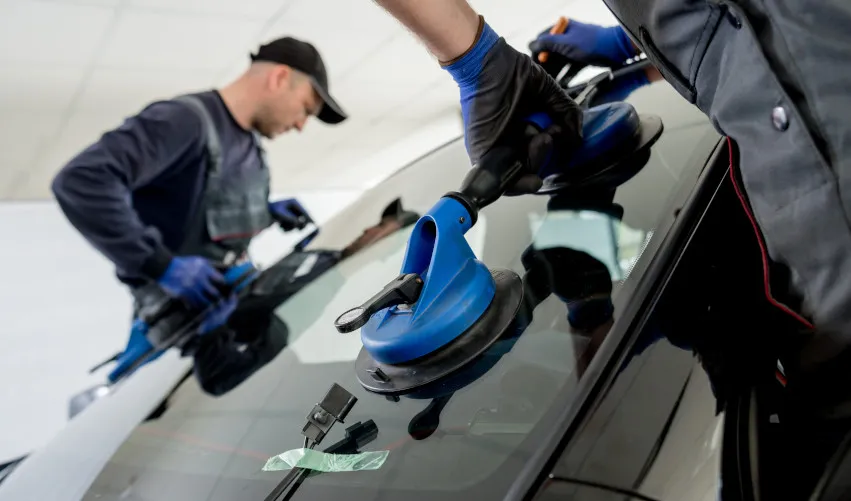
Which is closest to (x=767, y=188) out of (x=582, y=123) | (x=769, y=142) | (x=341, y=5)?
(x=769, y=142)

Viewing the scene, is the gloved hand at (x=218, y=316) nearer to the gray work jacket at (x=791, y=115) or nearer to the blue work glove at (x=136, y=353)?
the blue work glove at (x=136, y=353)

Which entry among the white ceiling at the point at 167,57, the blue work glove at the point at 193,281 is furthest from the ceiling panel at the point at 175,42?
the blue work glove at the point at 193,281

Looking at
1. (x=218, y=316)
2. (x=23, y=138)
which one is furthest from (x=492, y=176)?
(x=23, y=138)

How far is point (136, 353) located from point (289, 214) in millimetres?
960

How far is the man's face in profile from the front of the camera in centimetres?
131

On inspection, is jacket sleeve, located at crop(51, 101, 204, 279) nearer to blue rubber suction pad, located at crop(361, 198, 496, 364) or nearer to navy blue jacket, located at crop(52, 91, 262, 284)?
navy blue jacket, located at crop(52, 91, 262, 284)

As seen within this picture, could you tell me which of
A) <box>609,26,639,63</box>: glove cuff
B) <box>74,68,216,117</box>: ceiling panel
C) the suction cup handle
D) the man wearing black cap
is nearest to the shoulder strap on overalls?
the man wearing black cap

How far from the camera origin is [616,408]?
596mm

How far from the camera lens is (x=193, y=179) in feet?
7.66

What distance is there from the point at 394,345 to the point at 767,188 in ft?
1.38

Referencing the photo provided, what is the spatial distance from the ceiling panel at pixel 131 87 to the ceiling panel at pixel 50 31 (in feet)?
1.03

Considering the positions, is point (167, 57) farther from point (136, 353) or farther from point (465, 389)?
point (465, 389)

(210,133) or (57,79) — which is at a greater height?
(57,79)

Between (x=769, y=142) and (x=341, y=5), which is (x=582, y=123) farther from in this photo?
(x=341, y=5)
